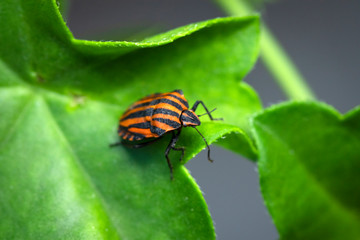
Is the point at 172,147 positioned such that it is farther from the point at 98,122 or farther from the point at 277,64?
the point at 277,64

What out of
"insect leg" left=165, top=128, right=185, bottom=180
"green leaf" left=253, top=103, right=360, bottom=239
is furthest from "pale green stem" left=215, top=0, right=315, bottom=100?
"insect leg" left=165, top=128, right=185, bottom=180

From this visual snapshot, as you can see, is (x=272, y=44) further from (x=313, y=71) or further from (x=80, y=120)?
(x=313, y=71)

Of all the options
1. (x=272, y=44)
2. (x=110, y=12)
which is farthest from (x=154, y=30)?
(x=110, y=12)

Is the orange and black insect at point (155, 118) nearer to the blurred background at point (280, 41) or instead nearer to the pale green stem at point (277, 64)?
the pale green stem at point (277, 64)

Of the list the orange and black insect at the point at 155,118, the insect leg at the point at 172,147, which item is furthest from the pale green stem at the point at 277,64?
the insect leg at the point at 172,147

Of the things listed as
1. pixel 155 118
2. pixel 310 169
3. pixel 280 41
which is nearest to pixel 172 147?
pixel 155 118

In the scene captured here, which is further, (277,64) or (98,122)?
(277,64)
